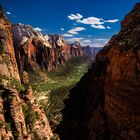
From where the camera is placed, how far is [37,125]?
188 feet

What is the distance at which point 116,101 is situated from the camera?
71938mm

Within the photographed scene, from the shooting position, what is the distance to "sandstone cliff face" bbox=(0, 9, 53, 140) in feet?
159

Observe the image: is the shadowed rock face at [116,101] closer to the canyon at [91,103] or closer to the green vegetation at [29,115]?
the canyon at [91,103]

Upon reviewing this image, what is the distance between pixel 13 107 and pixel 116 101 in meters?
28.5

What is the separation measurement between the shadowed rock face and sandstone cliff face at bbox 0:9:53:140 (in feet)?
55.2

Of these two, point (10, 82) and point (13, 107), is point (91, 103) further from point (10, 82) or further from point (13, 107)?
point (13, 107)

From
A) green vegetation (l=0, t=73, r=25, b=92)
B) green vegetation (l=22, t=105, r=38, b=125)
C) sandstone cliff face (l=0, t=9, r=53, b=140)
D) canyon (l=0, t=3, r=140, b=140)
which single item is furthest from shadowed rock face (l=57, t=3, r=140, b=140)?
green vegetation (l=0, t=73, r=25, b=92)

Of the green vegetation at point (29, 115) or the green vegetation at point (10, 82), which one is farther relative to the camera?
the green vegetation at point (29, 115)

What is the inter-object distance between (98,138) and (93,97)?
17.5 metres

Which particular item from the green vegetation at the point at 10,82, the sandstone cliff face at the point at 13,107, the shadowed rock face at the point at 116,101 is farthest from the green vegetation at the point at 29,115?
the shadowed rock face at the point at 116,101

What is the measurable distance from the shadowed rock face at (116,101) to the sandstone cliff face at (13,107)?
55.2ft

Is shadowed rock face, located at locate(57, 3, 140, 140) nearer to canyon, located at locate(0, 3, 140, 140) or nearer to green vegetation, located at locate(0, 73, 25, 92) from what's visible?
canyon, located at locate(0, 3, 140, 140)

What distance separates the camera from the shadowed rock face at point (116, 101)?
6700 centimetres

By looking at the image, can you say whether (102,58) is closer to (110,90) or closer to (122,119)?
(110,90)
